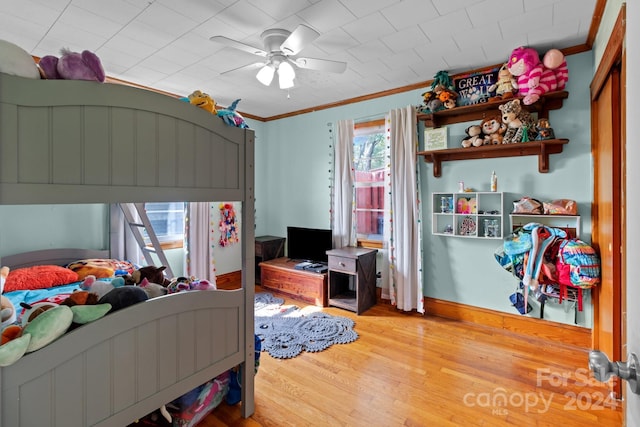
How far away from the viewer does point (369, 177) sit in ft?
13.0

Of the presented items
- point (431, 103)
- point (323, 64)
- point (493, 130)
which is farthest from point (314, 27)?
point (493, 130)

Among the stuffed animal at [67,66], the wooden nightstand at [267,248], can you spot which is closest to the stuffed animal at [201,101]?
the stuffed animal at [67,66]

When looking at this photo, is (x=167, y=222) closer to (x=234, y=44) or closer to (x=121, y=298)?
(x=234, y=44)

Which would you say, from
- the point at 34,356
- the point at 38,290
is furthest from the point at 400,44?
the point at 38,290

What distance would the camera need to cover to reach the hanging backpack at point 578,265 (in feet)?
7.62

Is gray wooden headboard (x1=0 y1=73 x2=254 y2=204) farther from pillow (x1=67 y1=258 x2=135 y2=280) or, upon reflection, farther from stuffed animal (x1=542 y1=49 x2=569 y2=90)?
stuffed animal (x1=542 y1=49 x2=569 y2=90)

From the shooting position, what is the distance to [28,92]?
108cm

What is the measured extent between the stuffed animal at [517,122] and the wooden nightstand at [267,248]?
3085 mm

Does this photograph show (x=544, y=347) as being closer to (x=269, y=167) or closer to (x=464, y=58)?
(x=464, y=58)

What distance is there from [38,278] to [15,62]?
2149mm

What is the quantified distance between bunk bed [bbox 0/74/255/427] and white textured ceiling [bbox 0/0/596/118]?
1.01 metres

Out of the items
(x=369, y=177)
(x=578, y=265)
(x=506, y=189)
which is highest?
(x=369, y=177)

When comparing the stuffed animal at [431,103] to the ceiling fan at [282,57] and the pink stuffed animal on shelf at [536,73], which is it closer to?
the pink stuffed animal on shelf at [536,73]

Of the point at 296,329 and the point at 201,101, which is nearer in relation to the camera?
the point at 201,101
